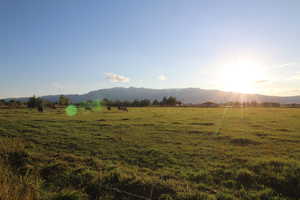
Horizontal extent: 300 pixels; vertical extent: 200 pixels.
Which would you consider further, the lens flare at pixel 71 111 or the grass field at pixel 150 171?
the lens flare at pixel 71 111

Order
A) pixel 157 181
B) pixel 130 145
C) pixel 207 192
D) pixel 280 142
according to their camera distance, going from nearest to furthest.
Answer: pixel 207 192 < pixel 157 181 < pixel 130 145 < pixel 280 142

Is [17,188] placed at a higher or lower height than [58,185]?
higher

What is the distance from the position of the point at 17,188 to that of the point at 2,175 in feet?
5.98

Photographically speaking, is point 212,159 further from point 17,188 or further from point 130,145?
point 17,188

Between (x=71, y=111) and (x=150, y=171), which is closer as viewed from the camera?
(x=150, y=171)

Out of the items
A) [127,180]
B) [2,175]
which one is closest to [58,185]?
[2,175]

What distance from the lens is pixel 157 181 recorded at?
6348 millimetres

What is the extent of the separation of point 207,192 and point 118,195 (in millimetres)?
3406

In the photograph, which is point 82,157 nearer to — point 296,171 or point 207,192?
point 207,192

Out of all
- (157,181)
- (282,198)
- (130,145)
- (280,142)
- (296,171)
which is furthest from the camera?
(280,142)

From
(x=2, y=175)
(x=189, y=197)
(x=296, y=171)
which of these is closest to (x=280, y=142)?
(x=296, y=171)

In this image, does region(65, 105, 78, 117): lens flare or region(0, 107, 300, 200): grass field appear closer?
region(0, 107, 300, 200): grass field

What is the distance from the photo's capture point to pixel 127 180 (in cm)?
655

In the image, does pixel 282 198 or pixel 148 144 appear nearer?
pixel 282 198
